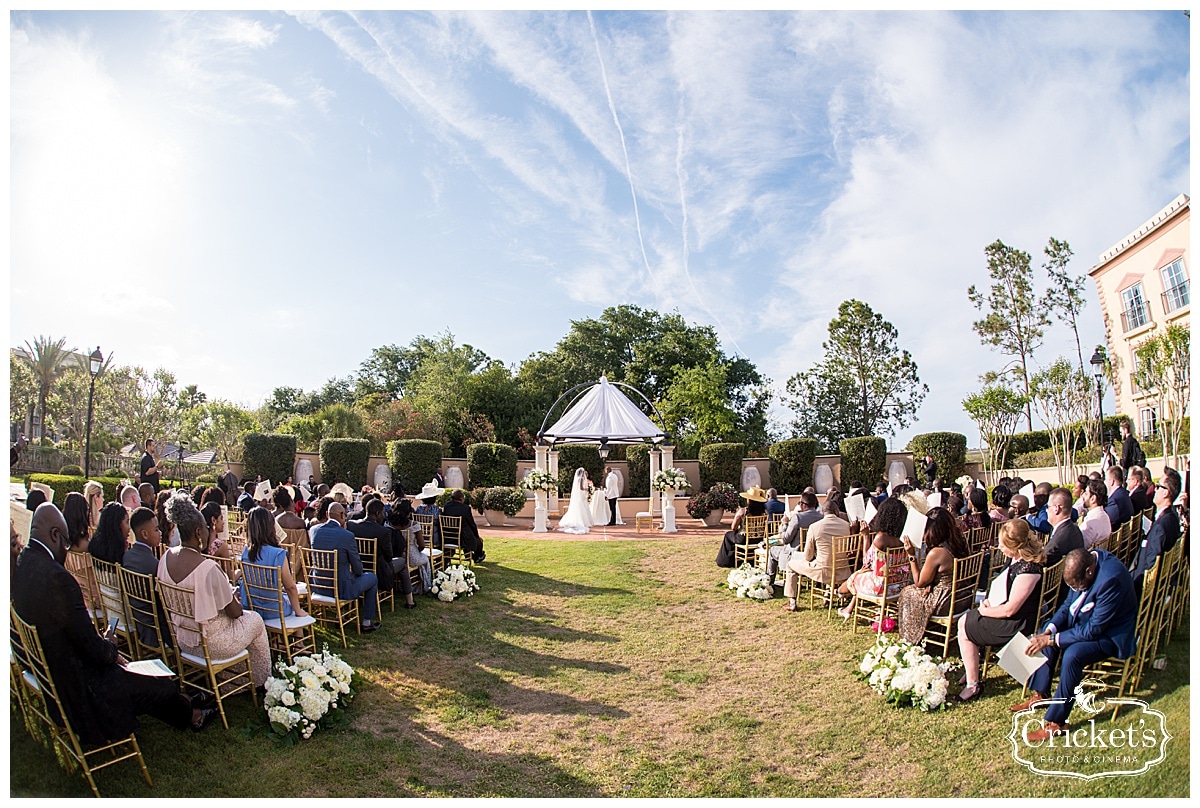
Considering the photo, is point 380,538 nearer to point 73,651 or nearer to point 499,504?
point 73,651

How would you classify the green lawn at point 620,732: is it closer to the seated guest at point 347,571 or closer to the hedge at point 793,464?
the seated guest at point 347,571

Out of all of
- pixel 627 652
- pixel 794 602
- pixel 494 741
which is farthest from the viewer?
pixel 794 602

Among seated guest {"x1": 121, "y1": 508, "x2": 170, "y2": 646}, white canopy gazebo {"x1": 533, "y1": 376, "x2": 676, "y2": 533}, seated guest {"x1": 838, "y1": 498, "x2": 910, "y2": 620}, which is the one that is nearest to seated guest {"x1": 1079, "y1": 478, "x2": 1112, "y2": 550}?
seated guest {"x1": 838, "y1": 498, "x2": 910, "y2": 620}

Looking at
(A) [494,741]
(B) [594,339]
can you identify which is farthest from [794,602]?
A: (B) [594,339]

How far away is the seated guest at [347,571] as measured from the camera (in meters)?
7.75

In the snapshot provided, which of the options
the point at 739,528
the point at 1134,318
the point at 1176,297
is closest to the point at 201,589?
the point at 739,528

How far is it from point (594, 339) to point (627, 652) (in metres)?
35.6

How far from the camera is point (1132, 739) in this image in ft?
15.2

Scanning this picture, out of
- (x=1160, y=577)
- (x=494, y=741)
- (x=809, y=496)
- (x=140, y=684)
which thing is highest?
(x=809, y=496)

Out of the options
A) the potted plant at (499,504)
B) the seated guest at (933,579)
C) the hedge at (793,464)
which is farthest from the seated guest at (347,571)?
the hedge at (793,464)

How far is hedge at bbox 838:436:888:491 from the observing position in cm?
2803

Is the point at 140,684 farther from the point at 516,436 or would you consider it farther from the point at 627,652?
the point at 516,436

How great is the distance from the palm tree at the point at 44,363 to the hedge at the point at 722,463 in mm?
37572

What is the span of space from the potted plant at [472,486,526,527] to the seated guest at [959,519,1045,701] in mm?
15457
